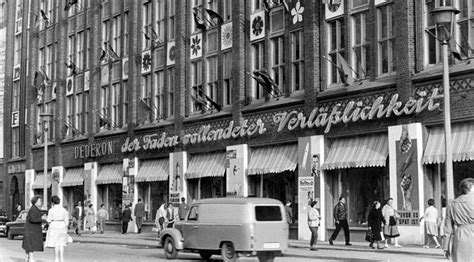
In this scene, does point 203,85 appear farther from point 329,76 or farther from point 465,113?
point 465,113

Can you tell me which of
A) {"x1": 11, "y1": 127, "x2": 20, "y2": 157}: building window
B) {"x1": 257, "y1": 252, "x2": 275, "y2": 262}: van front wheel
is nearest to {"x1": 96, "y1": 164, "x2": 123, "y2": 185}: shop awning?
{"x1": 11, "y1": 127, "x2": 20, "y2": 157}: building window

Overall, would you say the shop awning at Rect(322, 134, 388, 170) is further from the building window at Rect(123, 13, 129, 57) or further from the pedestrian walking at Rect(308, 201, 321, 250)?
the building window at Rect(123, 13, 129, 57)

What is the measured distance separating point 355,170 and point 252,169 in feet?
20.4

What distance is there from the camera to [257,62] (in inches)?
1395

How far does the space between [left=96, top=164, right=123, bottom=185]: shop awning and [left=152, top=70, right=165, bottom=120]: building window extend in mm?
4934

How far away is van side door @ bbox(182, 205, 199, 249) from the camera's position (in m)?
21.8

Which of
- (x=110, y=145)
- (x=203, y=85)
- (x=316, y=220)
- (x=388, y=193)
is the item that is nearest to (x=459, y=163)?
(x=388, y=193)

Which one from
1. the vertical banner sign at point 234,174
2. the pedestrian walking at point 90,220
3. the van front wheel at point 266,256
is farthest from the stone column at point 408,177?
the pedestrian walking at point 90,220

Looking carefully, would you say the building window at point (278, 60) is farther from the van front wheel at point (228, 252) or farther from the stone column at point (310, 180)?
the van front wheel at point (228, 252)

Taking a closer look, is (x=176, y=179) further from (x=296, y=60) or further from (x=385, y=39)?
(x=385, y=39)

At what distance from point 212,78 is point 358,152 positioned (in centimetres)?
1161

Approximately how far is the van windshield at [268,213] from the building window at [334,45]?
35.6 feet

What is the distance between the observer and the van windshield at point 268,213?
67.5 feet

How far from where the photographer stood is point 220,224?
2098 cm
